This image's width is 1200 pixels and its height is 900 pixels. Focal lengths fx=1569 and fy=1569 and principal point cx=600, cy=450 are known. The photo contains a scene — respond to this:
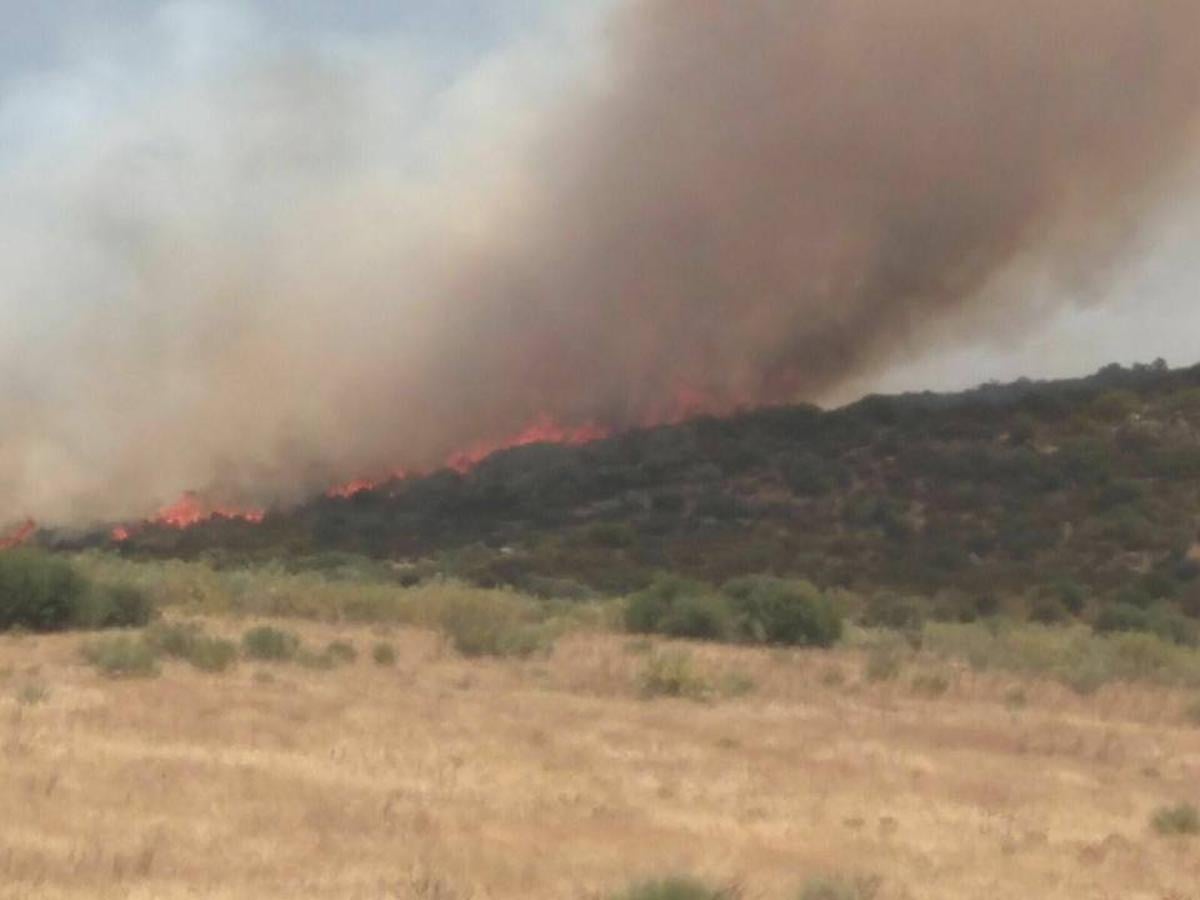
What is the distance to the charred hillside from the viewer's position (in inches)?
2323

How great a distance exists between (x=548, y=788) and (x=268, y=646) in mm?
9823

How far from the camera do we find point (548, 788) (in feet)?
46.8

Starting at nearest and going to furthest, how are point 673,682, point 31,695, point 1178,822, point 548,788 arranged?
1. point 548,788
2. point 1178,822
3. point 31,695
4. point 673,682

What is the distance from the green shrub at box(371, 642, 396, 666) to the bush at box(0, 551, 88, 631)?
20.5 ft

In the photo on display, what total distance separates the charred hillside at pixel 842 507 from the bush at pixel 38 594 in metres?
23.2

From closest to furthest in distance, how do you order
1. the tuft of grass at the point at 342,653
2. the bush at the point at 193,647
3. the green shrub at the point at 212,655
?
the green shrub at the point at 212,655
the bush at the point at 193,647
the tuft of grass at the point at 342,653

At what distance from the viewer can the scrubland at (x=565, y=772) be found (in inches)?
427

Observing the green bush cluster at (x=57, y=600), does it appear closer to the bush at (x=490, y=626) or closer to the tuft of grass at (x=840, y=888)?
the bush at (x=490, y=626)

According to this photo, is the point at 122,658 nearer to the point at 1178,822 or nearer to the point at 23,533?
the point at 1178,822

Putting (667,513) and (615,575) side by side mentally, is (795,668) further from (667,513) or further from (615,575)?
(667,513)

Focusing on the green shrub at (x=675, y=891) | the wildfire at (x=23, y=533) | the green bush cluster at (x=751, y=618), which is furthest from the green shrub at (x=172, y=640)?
the wildfire at (x=23, y=533)

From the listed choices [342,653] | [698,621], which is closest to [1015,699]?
[698,621]

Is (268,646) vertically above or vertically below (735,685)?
above

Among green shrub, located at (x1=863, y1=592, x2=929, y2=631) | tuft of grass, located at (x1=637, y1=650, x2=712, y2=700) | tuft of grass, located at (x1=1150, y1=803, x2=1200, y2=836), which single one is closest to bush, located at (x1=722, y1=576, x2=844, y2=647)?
tuft of grass, located at (x1=637, y1=650, x2=712, y2=700)
